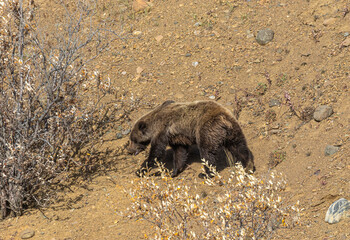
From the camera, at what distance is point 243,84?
10.9 m

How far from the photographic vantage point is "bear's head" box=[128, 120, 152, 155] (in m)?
9.30

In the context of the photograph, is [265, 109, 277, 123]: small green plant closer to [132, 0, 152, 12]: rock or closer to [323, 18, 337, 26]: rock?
[323, 18, 337, 26]: rock

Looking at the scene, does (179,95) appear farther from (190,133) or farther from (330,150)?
(330,150)

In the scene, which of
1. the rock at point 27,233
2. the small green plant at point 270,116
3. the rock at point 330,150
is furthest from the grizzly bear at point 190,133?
the rock at point 27,233

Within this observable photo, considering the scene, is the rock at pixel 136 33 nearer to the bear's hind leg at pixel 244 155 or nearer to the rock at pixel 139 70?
the rock at pixel 139 70

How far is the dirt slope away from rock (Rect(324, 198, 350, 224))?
0.36ft

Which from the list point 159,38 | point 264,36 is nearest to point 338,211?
point 264,36

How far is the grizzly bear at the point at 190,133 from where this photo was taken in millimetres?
8141

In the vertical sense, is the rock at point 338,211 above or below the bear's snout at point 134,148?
above

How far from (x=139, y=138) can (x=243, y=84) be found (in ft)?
10.5

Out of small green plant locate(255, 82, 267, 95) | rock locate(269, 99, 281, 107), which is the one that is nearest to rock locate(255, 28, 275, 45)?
small green plant locate(255, 82, 267, 95)

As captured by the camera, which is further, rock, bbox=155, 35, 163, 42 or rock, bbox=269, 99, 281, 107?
rock, bbox=155, 35, 163, 42

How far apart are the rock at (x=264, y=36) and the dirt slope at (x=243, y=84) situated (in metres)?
0.14

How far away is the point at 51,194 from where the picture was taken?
27.4 ft
